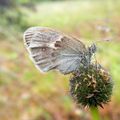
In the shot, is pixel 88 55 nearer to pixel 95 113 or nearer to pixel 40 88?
pixel 95 113

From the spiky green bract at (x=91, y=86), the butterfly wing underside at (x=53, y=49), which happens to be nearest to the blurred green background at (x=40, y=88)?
the butterfly wing underside at (x=53, y=49)

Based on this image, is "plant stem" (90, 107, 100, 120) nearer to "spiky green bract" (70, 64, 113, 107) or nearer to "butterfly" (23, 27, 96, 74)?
"spiky green bract" (70, 64, 113, 107)

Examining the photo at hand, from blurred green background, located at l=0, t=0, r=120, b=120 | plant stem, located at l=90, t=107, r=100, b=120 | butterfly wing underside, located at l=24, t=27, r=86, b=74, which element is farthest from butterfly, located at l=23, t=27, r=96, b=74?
blurred green background, located at l=0, t=0, r=120, b=120

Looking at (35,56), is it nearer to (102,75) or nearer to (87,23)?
(102,75)

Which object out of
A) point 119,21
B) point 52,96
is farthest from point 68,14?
point 52,96

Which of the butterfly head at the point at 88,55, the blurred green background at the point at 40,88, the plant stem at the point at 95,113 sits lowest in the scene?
the blurred green background at the point at 40,88

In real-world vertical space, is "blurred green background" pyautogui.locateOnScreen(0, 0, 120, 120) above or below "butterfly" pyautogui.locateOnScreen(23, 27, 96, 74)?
below

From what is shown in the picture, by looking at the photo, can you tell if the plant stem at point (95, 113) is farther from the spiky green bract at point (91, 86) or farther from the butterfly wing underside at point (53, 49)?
the butterfly wing underside at point (53, 49)
